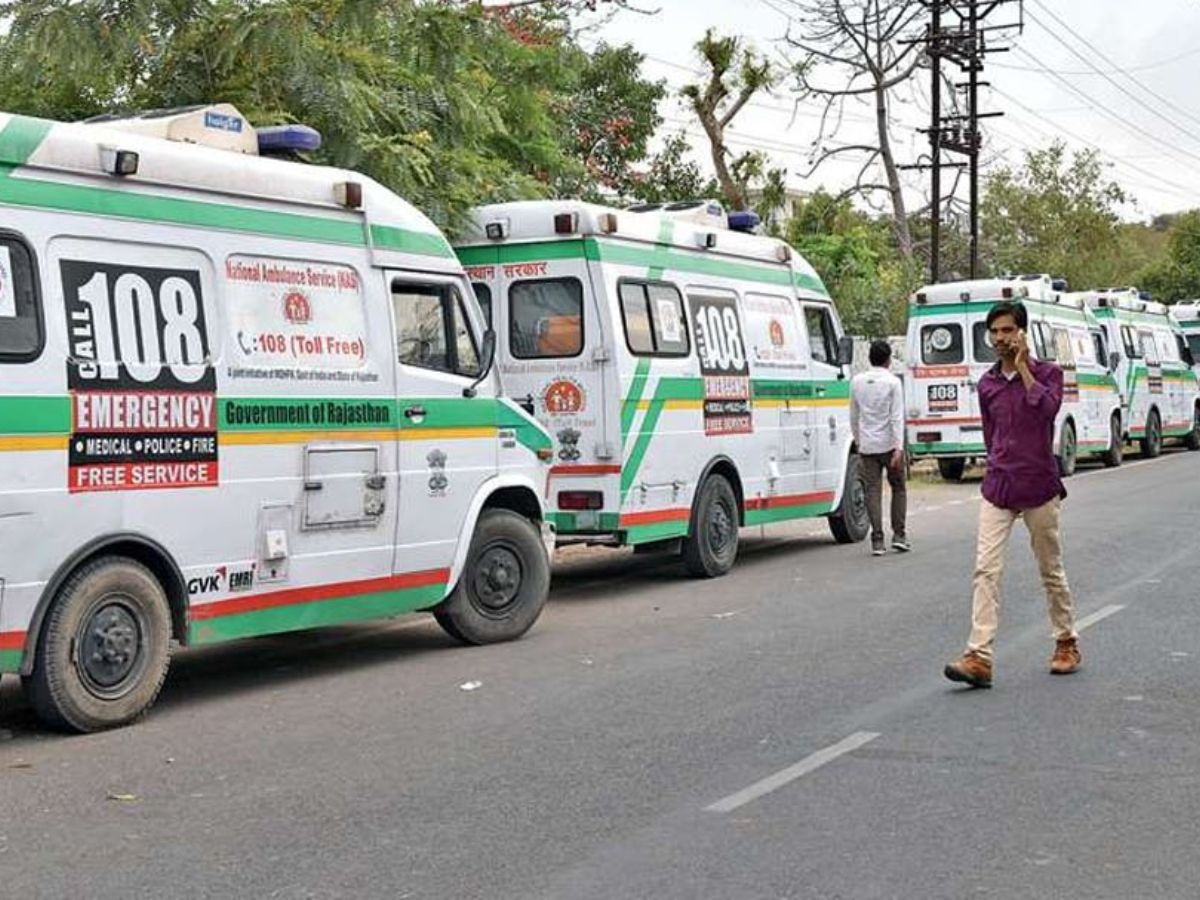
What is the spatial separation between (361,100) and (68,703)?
6.33m

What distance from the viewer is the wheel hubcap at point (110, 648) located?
24.8 ft

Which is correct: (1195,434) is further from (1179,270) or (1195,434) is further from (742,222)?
(1179,270)

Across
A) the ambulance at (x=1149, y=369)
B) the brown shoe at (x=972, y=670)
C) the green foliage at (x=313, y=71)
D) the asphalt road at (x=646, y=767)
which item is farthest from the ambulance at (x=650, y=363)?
the ambulance at (x=1149, y=369)

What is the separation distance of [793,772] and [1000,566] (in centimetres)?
226

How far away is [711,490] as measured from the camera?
13.5 m

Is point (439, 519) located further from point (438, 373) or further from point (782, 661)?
point (782, 661)

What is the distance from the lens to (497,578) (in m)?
10.2

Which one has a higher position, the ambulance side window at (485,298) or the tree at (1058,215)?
the tree at (1058,215)

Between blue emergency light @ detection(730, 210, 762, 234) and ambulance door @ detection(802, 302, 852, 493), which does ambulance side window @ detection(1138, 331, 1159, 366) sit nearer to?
ambulance door @ detection(802, 302, 852, 493)

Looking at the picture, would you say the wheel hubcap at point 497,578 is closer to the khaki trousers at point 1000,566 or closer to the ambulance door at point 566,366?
the ambulance door at point 566,366

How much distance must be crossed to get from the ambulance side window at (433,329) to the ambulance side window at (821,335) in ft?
20.0

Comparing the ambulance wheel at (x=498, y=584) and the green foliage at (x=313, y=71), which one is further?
the green foliage at (x=313, y=71)

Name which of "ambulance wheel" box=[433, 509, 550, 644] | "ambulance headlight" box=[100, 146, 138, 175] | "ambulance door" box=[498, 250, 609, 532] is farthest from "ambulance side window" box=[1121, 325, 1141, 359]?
"ambulance headlight" box=[100, 146, 138, 175]

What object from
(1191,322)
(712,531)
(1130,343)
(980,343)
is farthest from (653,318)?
(1191,322)
